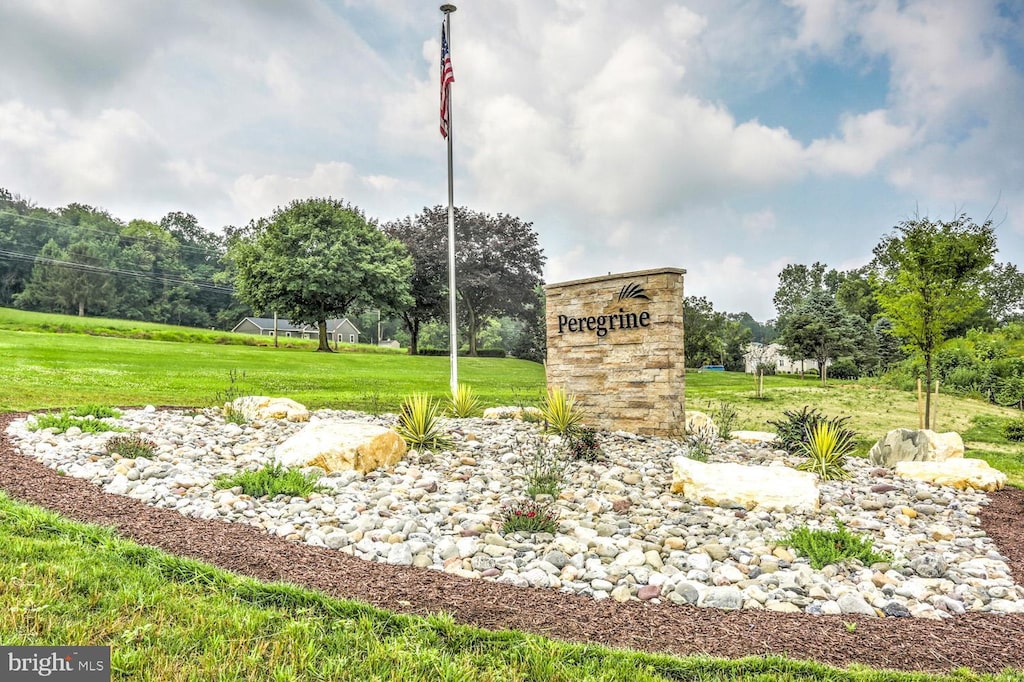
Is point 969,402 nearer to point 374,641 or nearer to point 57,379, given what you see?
point 374,641

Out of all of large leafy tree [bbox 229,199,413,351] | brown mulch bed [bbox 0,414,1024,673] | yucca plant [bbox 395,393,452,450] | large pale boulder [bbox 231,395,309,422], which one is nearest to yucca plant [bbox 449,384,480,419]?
large pale boulder [bbox 231,395,309,422]

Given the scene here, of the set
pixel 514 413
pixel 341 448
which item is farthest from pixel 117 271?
pixel 341 448

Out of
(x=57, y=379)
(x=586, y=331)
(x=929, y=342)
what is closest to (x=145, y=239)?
(x=57, y=379)

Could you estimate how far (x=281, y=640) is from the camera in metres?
2.58

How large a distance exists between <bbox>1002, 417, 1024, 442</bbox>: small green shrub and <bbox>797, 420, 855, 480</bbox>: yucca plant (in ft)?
20.6

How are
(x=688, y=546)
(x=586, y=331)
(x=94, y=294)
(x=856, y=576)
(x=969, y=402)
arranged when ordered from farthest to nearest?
(x=94, y=294)
(x=969, y=402)
(x=586, y=331)
(x=688, y=546)
(x=856, y=576)

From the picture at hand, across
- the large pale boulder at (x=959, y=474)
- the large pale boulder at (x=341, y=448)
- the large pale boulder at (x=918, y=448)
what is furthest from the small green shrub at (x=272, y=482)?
the large pale boulder at (x=918, y=448)

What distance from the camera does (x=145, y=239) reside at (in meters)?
45.1

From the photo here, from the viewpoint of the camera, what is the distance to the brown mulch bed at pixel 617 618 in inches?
110

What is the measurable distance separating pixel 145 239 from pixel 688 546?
51139 millimetres

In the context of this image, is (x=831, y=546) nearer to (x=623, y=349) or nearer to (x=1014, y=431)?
(x=623, y=349)

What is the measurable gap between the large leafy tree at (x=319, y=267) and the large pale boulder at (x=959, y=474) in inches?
967

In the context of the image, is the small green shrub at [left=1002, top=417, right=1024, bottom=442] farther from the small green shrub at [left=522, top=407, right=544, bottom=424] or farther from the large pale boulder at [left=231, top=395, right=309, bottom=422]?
the large pale boulder at [left=231, top=395, right=309, bottom=422]

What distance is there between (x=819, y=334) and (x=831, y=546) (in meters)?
24.6
